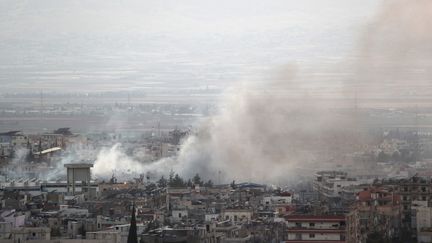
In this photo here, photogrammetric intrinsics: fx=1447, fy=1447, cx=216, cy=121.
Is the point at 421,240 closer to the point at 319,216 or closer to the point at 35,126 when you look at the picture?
the point at 319,216

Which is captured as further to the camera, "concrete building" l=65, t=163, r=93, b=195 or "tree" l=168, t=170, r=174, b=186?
"tree" l=168, t=170, r=174, b=186

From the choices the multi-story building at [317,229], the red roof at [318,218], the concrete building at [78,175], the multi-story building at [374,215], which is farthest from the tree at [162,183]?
the multi-story building at [317,229]

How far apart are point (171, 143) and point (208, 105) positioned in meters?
4.52

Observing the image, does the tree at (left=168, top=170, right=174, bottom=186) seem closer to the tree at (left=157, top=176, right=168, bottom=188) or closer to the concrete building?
the tree at (left=157, top=176, right=168, bottom=188)

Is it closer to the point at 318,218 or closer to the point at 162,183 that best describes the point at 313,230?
the point at 318,218

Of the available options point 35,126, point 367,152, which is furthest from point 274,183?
point 35,126

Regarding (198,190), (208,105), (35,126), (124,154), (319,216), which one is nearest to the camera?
(319,216)

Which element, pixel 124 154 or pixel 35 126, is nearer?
pixel 124 154

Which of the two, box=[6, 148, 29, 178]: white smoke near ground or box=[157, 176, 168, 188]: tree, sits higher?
box=[6, 148, 29, 178]: white smoke near ground

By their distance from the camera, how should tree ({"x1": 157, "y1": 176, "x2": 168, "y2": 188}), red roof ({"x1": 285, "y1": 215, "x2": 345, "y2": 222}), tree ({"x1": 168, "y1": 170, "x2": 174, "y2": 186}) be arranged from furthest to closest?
tree ({"x1": 168, "y1": 170, "x2": 174, "y2": 186}) < tree ({"x1": 157, "y1": 176, "x2": 168, "y2": 188}) < red roof ({"x1": 285, "y1": 215, "x2": 345, "y2": 222})

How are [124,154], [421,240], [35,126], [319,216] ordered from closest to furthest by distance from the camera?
[319,216] → [421,240] → [124,154] → [35,126]

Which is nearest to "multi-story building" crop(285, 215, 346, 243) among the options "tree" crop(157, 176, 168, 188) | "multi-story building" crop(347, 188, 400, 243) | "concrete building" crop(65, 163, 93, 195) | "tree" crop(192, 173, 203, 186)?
"multi-story building" crop(347, 188, 400, 243)

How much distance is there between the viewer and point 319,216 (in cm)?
1903

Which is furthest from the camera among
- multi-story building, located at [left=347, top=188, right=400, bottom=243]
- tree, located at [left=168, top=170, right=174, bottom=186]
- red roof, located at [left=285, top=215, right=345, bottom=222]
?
tree, located at [left=168, top=170, right=174, bottom=186]
